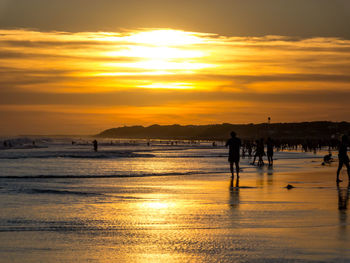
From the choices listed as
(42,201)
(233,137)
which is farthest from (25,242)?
(233,137)

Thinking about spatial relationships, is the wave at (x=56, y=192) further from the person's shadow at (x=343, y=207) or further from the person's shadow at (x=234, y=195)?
the person's shadow at (x=343, y=207)

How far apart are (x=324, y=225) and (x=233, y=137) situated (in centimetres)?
1421

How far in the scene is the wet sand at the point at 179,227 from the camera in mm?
8258

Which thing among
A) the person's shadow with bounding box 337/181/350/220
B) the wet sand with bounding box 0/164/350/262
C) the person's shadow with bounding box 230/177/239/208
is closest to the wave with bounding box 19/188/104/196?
the wet sand with bounding box 0/164/350/262

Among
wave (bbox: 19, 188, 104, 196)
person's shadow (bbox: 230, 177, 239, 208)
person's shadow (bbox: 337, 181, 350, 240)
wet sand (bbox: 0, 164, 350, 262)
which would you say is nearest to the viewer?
wet sand (bbox: 0, 164, 350, 262)

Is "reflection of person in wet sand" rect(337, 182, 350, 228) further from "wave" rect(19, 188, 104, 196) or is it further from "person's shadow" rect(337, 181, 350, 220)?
"wave" rect(19, 188, 104, 196)

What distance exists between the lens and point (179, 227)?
10.6 m

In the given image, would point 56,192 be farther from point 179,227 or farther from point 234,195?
point 179,227

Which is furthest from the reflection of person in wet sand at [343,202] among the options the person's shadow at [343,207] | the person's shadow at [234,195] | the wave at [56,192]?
the wave at [56,192]

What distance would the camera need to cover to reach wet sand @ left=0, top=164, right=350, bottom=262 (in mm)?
8258

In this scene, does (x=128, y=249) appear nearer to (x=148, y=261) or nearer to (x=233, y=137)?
(x=148, y=261)

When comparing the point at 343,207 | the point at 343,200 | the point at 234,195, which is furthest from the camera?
the point at 234,195

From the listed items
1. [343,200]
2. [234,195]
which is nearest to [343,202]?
[343,200]

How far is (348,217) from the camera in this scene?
11.6 meters
